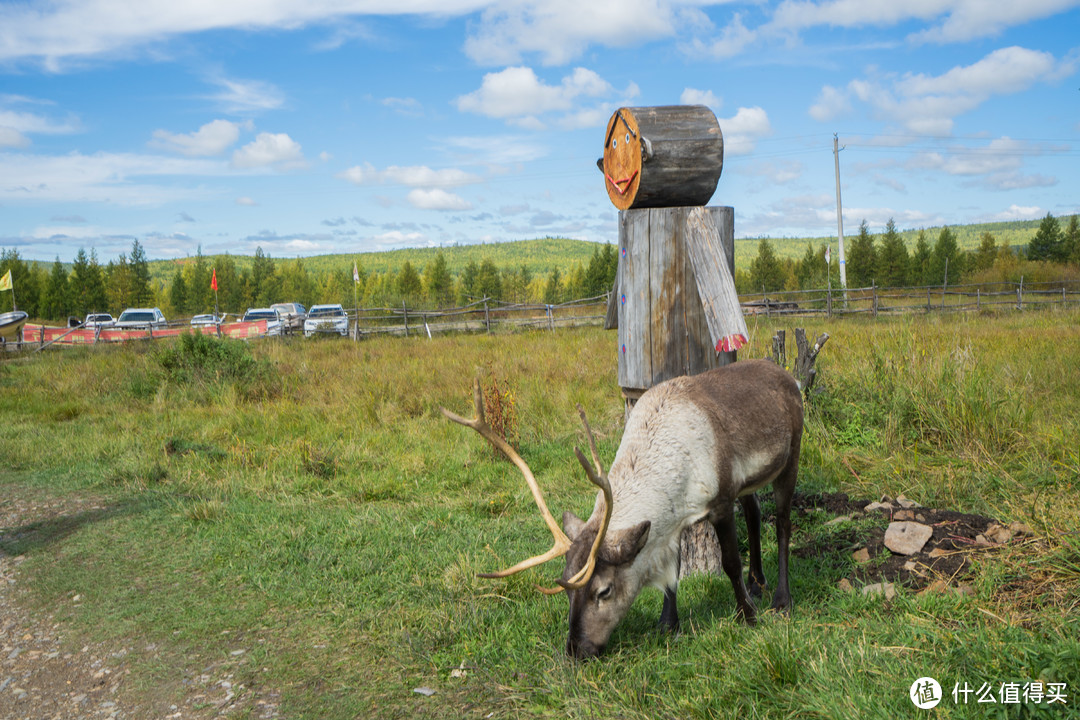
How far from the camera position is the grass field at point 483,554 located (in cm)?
275

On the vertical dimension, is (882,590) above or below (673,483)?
below

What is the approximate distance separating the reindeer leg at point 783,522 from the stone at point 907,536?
0.79 m

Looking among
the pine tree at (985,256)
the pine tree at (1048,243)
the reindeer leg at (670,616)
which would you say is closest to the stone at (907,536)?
the reindeer leg at (670,616)

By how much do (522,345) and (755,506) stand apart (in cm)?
1330

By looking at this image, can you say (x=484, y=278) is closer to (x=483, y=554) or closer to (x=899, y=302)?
(x=899, y=302)

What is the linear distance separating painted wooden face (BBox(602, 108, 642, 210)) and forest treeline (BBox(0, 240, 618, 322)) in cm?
3610

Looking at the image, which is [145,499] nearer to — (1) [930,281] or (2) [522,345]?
(2) [522,345]

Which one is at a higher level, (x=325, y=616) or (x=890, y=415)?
(x=890, y=415)

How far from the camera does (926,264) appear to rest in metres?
46.7

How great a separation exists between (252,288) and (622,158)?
58527 mm

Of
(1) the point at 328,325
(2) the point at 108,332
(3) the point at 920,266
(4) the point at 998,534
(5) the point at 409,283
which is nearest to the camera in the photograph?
(4) the point at 998,534

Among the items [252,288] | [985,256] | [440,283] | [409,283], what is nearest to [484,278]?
[440,283]

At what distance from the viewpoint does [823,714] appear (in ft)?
7.77

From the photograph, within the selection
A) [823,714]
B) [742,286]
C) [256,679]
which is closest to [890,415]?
[823,714]
